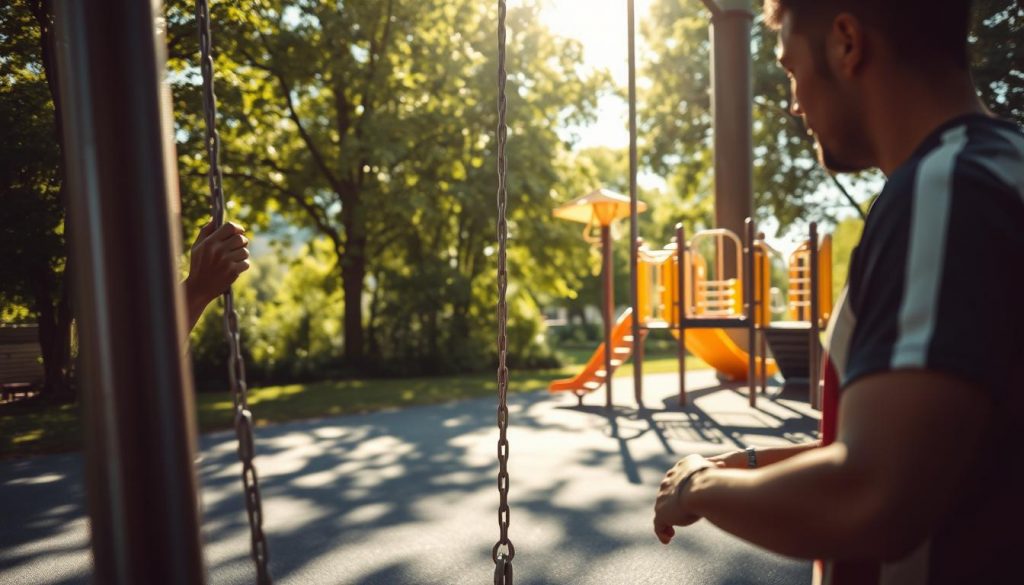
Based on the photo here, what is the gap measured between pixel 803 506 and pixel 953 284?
11.7 inches

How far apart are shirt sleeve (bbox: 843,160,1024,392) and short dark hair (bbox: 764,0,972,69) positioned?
8.6 inches

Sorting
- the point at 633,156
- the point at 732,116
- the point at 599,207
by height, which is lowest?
the point at 599,207

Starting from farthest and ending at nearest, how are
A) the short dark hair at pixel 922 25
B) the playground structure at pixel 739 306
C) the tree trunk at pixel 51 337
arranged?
the playground structure at pixel 739 306 < the tree trunk at pixel 51 337 < the short dark hair at pixel 922 25

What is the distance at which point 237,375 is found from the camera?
139cm

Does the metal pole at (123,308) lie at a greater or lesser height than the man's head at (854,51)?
lesser

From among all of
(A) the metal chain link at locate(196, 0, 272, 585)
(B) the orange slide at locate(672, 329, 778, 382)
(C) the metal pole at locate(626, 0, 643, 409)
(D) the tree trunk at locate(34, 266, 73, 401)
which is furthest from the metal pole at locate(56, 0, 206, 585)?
(B) the orange slide at locate(672, 329, 778, 382)

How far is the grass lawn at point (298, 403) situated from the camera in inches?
290

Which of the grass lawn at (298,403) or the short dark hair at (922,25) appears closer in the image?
the short dark hair at (922,25)

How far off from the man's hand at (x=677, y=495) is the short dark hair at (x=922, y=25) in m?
0.64

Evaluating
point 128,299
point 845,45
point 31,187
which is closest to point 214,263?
point 128,299

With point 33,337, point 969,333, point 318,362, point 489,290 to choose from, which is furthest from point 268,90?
point 969,333

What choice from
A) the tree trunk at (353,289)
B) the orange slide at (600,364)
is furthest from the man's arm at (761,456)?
the tree trunk at (353,289)

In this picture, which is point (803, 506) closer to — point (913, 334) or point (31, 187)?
point (913, 334)

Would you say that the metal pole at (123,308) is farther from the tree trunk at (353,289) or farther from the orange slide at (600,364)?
the tree trunk at (353,289)
